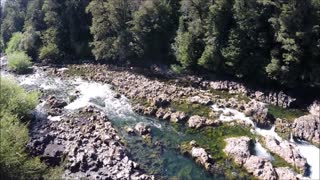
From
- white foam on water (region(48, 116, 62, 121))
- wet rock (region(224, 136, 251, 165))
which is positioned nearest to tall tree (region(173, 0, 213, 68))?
wet rock (region(224, 136, 251, 165))

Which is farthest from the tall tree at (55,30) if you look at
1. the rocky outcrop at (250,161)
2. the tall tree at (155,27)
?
the rocky outcrop at (250,161)

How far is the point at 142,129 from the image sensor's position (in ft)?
149

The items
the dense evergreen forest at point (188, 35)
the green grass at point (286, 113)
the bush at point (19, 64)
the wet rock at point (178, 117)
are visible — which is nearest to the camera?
the wet rock at point (178, 117)

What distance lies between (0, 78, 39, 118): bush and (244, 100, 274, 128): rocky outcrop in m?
25.6

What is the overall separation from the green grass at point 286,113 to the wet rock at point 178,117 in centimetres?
1112

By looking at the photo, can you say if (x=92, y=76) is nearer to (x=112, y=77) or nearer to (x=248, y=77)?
(x=112, y=77)

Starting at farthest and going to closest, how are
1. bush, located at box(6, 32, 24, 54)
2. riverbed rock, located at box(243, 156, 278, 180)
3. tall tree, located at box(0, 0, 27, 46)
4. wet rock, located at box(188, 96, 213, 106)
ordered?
1. tall tree, located at box(0, 0, 27, 46)
2. bush, located at box(6, 32, 24, 54)
3. wet rock, located at box(188, 96, 213, 106)
4. riverbed rock, located at box(243, 156, 278, 180)

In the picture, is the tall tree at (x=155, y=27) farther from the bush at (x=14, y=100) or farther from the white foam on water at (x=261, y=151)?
the white foam on water at (x=261, y=151)

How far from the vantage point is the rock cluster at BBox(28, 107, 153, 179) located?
1452 inches

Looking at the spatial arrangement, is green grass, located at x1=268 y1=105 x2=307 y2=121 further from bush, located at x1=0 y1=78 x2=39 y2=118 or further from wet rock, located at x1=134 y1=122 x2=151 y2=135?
bush, located at x1=0 y1=78 x2=39 y2=118

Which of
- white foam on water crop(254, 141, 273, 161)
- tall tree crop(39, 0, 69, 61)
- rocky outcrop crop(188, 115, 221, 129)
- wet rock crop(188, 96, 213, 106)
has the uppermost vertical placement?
tall tree crop(39, 0, 69, 61)

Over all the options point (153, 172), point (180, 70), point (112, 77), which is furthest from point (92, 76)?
point (153, 172)

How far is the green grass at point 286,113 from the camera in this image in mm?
48406

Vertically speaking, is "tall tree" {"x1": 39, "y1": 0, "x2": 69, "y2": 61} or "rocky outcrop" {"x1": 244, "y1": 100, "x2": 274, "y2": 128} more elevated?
"tall tree" {"x1": 39, "y1": 0, "x2": 69, "y2": 61}
